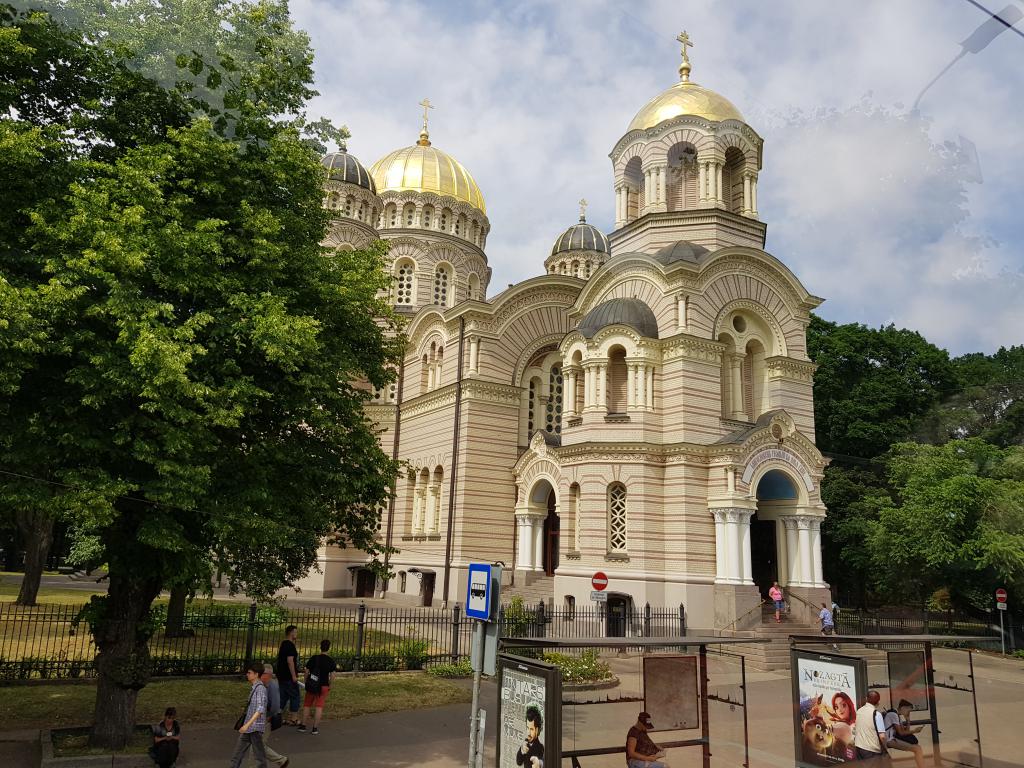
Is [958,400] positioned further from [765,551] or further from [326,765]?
[326,765]

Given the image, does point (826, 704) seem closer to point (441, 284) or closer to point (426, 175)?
point (441, 284)

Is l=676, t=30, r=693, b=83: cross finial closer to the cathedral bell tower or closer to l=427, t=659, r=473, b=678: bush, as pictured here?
the cathedral bell tower

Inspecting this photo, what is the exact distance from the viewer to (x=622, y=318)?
2366 cm

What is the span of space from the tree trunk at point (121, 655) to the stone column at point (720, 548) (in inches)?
606

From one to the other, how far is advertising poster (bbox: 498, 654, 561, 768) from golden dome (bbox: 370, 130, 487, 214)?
34.2 metres

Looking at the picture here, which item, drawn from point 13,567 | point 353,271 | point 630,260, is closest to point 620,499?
point 630,260

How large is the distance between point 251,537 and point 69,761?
3.20m

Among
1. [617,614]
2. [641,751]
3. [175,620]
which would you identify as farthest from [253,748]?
[617,614]

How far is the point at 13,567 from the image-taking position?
171 ft

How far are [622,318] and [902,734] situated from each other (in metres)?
15.7

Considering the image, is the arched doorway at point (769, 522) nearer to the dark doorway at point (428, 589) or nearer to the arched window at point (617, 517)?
the arched window at point (617, 517)

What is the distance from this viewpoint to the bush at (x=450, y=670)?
1614cm

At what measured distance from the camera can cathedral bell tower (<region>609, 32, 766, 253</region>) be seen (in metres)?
25.9

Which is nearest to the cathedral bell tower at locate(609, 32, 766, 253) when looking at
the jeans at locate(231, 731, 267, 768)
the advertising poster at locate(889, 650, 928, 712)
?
the advertising poster at locate(889, 650, 928, 712)
